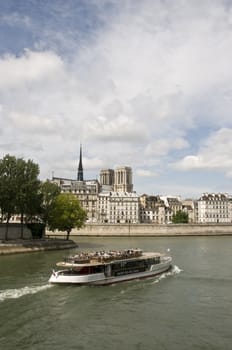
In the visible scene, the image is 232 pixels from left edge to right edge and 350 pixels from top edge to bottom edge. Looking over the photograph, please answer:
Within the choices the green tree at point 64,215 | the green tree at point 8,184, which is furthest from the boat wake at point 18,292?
the green tree at point 64,215

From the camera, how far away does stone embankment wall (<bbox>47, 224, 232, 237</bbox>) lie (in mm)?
112000

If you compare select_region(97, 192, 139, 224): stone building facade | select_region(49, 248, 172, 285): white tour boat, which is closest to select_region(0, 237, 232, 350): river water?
select_region(49, 248, 172, 285): white tour boat

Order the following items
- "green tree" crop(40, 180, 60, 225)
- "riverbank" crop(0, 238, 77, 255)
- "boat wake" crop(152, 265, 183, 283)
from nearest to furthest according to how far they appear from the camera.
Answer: "boat wake" crop(152, 265, 183, 283)
"riverbank" crop(0, 238, 77, 255)
"green tree" crop(40, 180, 60, 225)

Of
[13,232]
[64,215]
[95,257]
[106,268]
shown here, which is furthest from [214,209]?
[106,268]

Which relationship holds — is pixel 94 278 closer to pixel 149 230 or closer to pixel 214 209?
pixel 149 230

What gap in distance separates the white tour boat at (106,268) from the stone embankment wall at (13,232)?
107ft

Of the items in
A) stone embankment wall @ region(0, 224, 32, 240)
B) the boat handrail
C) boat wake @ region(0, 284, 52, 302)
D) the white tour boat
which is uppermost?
stone embankment wall @ region(0, 224, 32, 240)

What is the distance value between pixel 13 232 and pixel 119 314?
48125 millimetres

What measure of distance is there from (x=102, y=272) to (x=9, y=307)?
11.1 metres

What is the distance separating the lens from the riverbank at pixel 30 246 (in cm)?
5659

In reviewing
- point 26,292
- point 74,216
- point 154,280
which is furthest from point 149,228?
point 26,292

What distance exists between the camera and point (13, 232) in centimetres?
6931

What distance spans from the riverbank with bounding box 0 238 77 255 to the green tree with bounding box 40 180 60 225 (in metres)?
6.15

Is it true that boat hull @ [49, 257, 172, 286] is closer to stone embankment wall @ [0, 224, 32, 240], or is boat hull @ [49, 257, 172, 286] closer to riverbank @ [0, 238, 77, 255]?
riverbank @ [0, 238, 77, 255]
